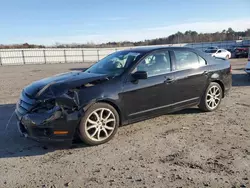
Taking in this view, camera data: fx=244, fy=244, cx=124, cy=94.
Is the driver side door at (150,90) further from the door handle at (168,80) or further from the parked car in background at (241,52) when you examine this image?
the parked car in background at (241,52)

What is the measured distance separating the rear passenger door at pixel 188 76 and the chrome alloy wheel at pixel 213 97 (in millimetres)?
324

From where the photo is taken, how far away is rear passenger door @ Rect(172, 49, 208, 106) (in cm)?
517

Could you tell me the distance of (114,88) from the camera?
4277mm

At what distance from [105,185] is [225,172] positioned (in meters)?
1.56

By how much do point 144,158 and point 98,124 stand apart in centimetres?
101

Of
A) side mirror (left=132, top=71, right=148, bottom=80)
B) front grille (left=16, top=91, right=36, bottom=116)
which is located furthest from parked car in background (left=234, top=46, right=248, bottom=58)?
front grille (left=16, top=91, right=36, bottom=116)

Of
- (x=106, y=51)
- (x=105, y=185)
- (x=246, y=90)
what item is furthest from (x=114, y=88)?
(x=106, y=51)

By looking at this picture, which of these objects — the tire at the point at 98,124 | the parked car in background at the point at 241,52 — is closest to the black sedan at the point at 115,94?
the tire at the point at 98,124

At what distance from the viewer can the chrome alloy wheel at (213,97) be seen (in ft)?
19.2

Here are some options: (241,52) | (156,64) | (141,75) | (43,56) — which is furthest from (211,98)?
(43,56)

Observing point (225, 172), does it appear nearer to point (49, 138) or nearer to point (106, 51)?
point (49, 138)

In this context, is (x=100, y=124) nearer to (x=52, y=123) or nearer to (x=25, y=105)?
(x=52, y=123)

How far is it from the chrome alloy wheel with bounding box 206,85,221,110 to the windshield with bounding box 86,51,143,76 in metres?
2.16

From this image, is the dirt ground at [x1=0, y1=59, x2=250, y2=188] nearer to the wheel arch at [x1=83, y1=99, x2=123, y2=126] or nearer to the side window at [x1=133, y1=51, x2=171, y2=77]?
the wheel arch at [x1=83, y1=99, x2=123, y2=126]
